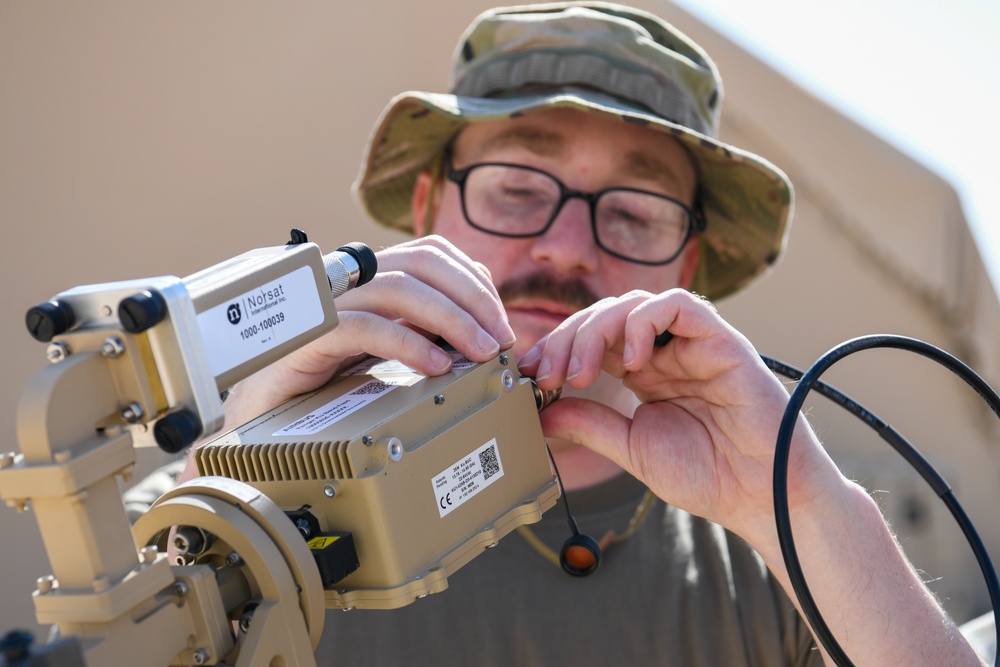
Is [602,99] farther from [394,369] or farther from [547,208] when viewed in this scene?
[394,369]

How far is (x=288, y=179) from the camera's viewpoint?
2945mm

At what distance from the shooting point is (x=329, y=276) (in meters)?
0.84

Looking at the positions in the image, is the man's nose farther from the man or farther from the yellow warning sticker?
the yellow warning sticker

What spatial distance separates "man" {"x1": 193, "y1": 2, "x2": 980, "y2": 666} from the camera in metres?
1.13

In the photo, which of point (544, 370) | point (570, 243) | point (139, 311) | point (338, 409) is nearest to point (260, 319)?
point (139, 311)

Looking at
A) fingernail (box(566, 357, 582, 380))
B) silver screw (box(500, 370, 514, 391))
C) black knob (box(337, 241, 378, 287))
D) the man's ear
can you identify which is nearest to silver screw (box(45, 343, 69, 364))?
black knob (box(337, 241, 378, 287))

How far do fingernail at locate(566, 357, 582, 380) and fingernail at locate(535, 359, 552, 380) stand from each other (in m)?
0.02

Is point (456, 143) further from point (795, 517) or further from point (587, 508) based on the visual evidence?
point (795, 517)

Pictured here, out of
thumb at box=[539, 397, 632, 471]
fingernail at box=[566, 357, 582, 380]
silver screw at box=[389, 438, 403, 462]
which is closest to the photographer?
silver screw at box=[389, 438, 403, 462]

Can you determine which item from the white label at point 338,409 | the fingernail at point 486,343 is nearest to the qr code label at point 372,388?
the white label at point 338,409

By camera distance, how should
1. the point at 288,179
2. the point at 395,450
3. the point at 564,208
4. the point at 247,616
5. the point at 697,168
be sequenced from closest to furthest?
the point at 247,616 → the point at 395,450 → the point at 564,208 → the point at 697,168 → the point at 288,179

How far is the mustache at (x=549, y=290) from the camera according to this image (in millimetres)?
1644

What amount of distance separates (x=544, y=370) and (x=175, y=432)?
55 centimetres

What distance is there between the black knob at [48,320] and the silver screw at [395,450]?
32 cm
